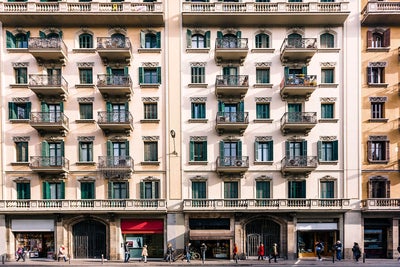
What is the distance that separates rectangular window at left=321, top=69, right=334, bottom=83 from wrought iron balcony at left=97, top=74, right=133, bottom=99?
56.8ft

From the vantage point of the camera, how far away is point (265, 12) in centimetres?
3062

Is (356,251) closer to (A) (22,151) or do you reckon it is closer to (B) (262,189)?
(B) (262,189)

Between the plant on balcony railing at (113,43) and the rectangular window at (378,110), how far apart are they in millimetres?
22534

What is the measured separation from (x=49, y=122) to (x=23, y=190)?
6.64 metres

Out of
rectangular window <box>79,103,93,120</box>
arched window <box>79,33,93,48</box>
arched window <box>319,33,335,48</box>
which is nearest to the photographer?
rectangular window <box>79,103,93,120</box>

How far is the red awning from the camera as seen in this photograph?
1214 inches

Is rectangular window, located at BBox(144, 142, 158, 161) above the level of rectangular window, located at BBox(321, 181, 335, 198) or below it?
above

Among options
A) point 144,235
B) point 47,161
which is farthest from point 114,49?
point 144,235

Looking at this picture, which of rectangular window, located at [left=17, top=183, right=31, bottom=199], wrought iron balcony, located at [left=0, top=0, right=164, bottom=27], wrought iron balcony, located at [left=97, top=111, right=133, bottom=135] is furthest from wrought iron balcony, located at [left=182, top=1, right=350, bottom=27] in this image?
rectangular window, located at [left=17, top=183, right=31, bottom=199]

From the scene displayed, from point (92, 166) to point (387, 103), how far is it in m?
27.0

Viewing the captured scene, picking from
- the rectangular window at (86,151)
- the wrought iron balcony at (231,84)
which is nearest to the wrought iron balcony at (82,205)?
the rectangular window at (86,151)

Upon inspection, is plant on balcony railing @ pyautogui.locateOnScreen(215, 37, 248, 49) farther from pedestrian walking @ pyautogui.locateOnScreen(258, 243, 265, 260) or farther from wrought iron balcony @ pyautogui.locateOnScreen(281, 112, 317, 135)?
pedestrian walking @ pyautogui.locateOnScreen(258, 243, 265, 260)

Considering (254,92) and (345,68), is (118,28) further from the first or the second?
(345,68)

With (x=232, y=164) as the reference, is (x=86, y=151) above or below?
above
